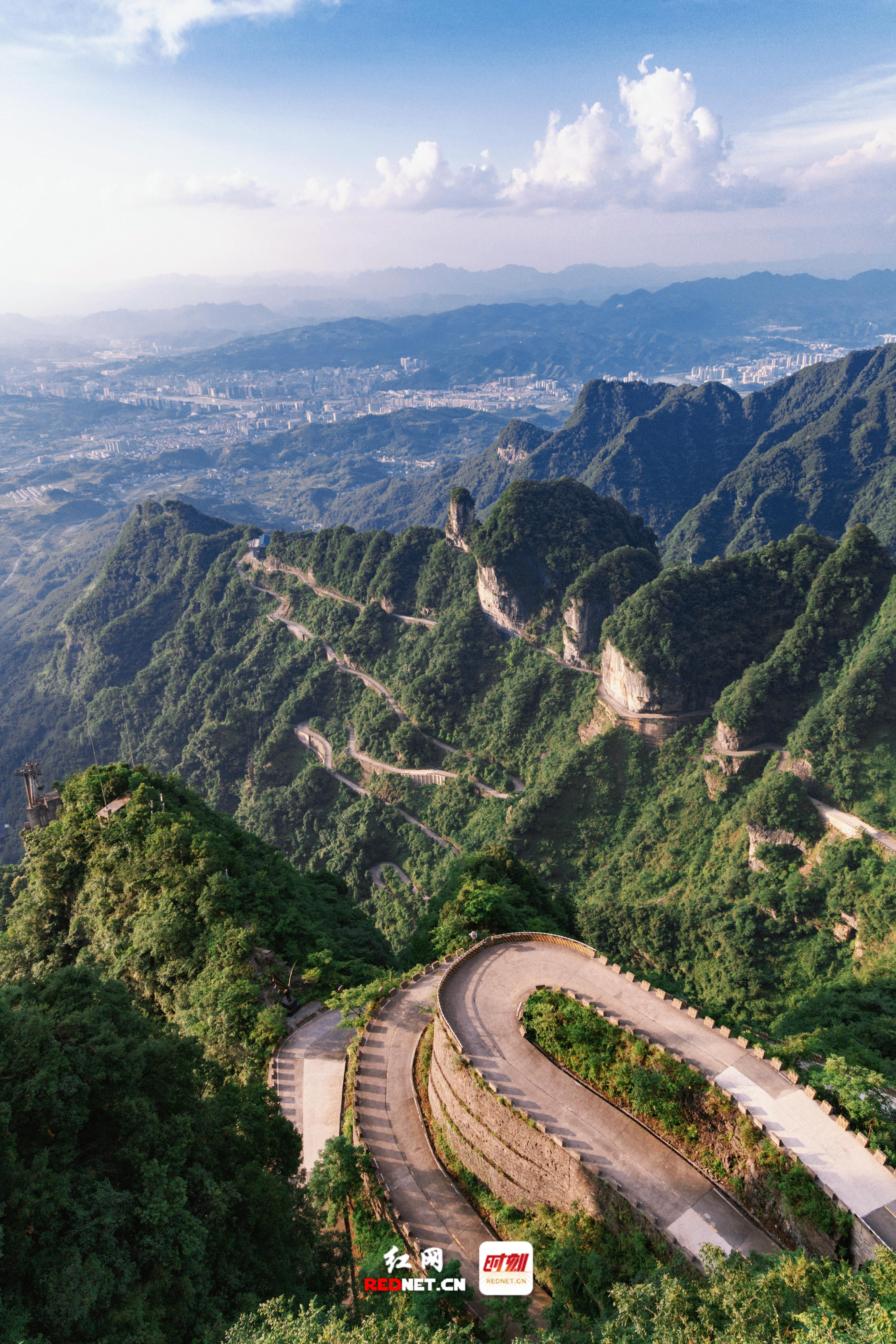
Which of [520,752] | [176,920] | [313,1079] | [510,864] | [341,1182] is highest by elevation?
[176,920]

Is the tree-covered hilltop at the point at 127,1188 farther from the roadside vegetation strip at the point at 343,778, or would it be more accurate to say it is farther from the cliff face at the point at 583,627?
the cliff face at the point at 583,627

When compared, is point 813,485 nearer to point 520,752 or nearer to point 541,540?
point 541,540

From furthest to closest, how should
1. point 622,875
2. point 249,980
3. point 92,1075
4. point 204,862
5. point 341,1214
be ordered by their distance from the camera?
point 622,875, point 204,862, point 249,980, point 341,1214, point 92,1075

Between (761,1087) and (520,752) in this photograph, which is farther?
(520,752)

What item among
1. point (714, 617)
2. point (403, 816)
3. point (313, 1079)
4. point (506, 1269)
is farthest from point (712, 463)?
point (506, 1269)

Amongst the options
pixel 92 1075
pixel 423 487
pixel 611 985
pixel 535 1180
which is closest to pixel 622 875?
pixel 611 985

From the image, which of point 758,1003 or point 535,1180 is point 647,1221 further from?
point 758,1003

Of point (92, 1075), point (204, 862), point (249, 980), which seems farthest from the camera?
point (204, 862)
